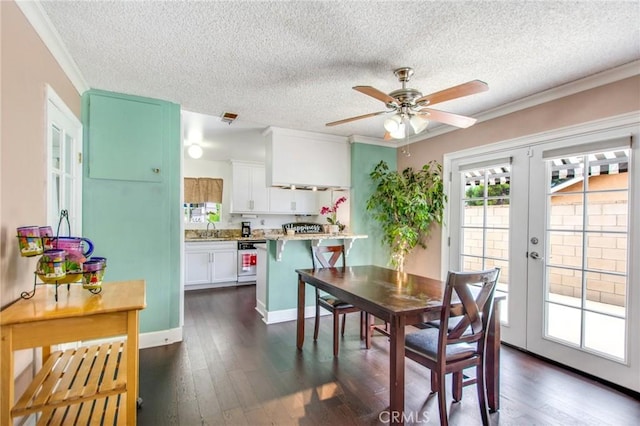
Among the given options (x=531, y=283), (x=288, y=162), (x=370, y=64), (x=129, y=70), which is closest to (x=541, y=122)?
(x=531, y=283)

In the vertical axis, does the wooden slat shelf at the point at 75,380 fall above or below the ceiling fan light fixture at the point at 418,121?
below

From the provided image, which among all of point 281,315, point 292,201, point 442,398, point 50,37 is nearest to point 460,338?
point 442,398

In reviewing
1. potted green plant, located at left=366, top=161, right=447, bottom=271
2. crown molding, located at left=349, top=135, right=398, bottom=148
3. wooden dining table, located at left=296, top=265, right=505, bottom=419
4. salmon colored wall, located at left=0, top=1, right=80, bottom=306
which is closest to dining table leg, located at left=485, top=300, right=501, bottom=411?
wooden dining table, located at left=296, top=265, right=505, bottom=419

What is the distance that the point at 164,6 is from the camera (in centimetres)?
166

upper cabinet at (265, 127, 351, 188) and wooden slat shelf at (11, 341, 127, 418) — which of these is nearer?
wooden slat shelf at (11, 341, 127, 418)

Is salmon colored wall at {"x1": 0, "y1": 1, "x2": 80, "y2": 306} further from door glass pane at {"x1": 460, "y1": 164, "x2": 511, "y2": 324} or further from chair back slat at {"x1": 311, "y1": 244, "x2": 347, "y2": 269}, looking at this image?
door glass pane at {"x1": 460, "y1": 164, "x2": 511, "y2": 324}

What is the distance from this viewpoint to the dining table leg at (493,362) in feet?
6.48

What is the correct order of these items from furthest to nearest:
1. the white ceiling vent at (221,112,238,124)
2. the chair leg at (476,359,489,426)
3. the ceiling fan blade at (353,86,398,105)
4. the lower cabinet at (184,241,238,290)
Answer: the lower cabinet at (184,241,238,290)
the white ceiling vent at (221,112,238,124)
the ceiling fan blade at (353,86,398,105)
the chair leg at (476,359,489,426)

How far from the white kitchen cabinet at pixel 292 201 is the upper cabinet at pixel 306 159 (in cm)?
218

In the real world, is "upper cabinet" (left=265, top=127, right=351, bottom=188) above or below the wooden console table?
above

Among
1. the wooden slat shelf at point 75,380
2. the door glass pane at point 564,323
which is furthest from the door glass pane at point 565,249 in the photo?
the wooden slat shelf at point 75,380

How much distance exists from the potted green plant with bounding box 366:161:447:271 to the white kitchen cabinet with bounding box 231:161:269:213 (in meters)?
2.56

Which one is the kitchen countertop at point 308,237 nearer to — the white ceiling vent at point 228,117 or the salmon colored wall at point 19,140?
the white ceiling vent at point 228,117

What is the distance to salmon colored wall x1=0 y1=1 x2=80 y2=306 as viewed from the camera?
4.63 feet
